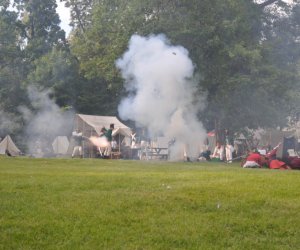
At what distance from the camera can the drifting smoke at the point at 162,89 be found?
26859 millimetres

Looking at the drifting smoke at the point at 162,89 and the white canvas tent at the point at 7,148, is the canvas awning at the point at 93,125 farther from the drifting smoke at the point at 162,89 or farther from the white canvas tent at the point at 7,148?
the white canvas tent at the point at 7,148

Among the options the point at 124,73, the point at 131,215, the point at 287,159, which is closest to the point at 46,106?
the point at 124,73

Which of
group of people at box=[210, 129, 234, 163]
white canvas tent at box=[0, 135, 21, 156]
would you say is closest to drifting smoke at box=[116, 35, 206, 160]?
group of people at box=[210, 129, 234, 163]

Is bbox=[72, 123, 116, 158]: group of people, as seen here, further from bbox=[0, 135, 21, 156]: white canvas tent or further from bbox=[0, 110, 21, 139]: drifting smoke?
bbox=[0, 110, 21, 139]: drifting smoke

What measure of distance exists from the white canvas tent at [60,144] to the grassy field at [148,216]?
95.1ft

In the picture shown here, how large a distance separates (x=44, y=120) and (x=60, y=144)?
4.05 meters

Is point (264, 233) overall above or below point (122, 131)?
below

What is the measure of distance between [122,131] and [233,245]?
1066 inches

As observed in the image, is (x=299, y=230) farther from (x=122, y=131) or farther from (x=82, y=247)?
(x=122, y=131)

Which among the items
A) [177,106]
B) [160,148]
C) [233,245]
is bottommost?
[233,245]

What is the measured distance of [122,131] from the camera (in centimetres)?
3388

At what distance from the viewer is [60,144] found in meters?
40.2

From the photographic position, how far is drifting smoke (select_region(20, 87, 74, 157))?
42.3 m

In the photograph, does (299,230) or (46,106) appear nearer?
(299,230)
